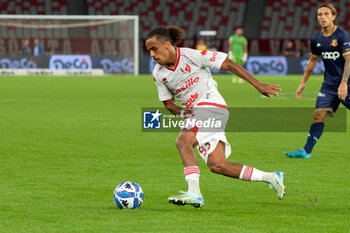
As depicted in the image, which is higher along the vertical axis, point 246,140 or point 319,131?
point 319,131

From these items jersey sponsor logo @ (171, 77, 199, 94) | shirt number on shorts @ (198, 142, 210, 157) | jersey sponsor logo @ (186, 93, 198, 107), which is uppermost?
jersey sponsor logo @ (171, 77, 199, 94)

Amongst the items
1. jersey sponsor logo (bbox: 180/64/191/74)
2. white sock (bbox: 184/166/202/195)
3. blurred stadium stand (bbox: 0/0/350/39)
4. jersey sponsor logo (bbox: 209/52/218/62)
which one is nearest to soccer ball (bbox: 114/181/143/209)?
white sock (bbox: 184/166/202/195)

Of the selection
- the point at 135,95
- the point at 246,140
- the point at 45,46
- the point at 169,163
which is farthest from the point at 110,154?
the point at 45,46

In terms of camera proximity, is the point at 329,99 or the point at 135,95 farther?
the point at 135,95

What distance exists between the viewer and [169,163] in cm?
904

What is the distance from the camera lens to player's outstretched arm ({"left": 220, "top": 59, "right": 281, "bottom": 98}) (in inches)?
231

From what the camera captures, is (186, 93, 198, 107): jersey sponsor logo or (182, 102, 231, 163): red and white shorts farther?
(186, 93, 198, 107): jersey sponsor logo

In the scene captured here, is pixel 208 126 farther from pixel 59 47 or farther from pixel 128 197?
pixel 59 47

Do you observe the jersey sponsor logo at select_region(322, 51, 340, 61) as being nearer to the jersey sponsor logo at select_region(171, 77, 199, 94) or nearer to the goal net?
the jersey sponsor logo at select_region(171, 77, 199, 94)

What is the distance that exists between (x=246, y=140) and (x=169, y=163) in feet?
9.70

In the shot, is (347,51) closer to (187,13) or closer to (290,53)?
(290,53)

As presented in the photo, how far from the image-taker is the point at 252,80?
5.92 meters

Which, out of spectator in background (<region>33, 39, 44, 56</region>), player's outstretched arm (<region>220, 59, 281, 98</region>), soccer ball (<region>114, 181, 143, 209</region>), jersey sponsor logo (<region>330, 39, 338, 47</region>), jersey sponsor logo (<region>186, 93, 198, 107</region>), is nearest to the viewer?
player's outstretched arm (<region>220, 59, 281, 98</region>)

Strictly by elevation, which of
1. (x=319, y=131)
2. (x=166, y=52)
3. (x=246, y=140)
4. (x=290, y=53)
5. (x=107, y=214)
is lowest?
(x=290, y=53)
